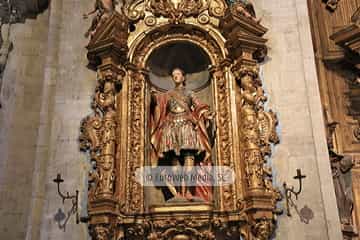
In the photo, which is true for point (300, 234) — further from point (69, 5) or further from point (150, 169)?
point (69, 5)

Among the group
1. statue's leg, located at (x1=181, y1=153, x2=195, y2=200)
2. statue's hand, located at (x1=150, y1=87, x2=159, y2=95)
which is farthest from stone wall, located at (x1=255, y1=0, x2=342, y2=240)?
statue's hand, located at (x1=150, y1=87, x2=159, y2=95)

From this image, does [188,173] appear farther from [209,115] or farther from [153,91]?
[153,91]

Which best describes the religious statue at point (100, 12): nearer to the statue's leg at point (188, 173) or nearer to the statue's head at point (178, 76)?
the statue's head at point (178, 76)

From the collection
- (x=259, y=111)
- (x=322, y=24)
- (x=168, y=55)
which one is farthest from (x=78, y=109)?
(x=322, y=24)

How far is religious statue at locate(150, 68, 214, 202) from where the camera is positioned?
20.1 ft

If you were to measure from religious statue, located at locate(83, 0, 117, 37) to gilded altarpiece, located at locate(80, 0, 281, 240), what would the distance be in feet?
0.13

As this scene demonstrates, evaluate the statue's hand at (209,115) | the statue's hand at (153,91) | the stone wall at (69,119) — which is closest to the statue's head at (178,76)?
the statue's hand at (153,91)

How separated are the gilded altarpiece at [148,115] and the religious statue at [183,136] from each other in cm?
15

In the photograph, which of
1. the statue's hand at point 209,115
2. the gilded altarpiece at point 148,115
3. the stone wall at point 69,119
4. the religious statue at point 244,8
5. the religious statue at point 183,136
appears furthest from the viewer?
the religious statue at point 244,8

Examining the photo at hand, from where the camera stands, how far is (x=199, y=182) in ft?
20.1

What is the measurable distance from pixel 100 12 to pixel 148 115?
5.82ft

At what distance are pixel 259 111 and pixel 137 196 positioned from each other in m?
2.11

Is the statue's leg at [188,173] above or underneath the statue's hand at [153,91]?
underneath

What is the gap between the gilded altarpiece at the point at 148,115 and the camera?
5691 mm
